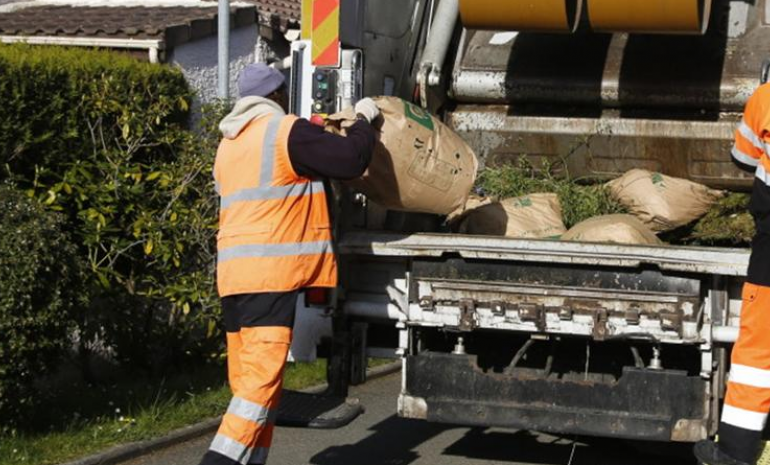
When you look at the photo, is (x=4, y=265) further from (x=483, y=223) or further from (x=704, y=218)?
(x=704, y=218)

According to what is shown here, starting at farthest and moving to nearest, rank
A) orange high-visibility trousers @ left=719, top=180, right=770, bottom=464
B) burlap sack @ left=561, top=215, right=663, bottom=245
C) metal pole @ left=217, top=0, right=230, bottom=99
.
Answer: metal pole @ left=217, top=0, right=230, bottom=99 < burlap sack @ left=561, top=215, right=663, bottom=245 < orange high-visibility trousers @ left=719, top=180, right=770, bottom=464

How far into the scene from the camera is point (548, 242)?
505cm

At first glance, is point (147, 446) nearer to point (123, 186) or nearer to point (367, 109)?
point (123, 186)

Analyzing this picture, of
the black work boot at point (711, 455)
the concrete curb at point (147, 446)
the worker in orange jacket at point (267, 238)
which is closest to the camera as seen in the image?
the black work boot at point (711, 455)

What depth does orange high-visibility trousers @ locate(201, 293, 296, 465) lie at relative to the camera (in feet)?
15.1

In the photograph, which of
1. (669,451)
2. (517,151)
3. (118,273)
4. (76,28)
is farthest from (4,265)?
(76,28)

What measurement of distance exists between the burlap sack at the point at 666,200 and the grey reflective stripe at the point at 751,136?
49.0 inches

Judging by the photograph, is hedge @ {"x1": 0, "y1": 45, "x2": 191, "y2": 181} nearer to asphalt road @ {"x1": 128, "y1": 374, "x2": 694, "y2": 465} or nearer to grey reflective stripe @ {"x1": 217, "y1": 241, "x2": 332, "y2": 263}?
asphalt road @ {"x1": 128, "y1": 374, "x2": 694, "y2": 465}

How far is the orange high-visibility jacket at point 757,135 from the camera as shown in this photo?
4.50 metres

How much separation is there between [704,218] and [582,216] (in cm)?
52

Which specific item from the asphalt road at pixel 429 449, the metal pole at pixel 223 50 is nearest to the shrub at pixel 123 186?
the asphalt road at pixel 429 449

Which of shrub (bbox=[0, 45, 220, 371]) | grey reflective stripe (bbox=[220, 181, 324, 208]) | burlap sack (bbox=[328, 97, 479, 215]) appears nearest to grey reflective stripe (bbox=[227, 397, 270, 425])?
grey reflective stripe (bbox=[220, 181, 324, 208])

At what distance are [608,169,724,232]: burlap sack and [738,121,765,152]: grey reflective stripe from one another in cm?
125

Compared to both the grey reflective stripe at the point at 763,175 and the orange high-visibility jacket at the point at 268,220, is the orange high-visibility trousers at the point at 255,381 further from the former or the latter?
the grey reflective stripe at the point at 763,175
